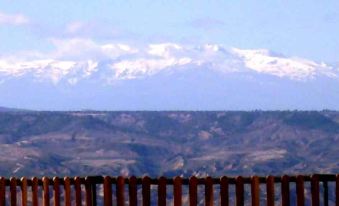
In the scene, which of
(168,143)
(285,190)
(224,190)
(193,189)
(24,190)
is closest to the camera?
(193,189)

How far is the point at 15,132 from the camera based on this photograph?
154375 millimetres

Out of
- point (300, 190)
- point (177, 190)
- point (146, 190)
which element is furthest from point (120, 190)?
point (300, 190)

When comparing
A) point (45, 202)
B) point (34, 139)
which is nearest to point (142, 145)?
point (34, 139)

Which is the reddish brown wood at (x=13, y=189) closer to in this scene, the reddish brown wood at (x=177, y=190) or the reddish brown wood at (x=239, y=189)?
the reddish brown wood at (x=177, y=190)

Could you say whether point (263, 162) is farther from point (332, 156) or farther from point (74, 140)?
point (74, 140)

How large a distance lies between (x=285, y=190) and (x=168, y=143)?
142m

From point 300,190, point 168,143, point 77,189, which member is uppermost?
point 168,143

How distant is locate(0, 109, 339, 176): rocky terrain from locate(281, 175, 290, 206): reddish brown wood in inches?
3287

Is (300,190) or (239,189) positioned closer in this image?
(239,189)

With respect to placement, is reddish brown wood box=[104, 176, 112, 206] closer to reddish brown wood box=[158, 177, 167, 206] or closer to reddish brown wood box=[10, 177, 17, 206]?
reddish brown wood box=[158, 177, 167, 206]

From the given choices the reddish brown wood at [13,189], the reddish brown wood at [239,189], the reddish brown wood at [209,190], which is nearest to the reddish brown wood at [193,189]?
the reddish brown wood at [209,190]

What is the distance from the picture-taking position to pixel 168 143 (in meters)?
161

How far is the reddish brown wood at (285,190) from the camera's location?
1873cm

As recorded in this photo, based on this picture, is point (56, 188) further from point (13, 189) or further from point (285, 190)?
point (285, 190)
